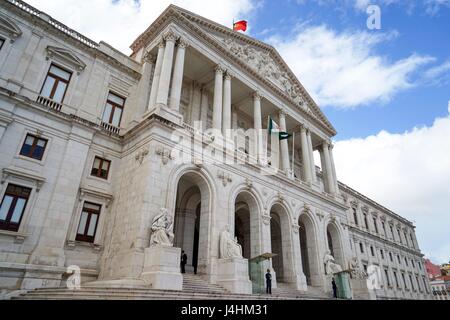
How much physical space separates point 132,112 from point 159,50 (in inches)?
191

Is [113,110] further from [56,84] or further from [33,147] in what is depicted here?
[33,147]

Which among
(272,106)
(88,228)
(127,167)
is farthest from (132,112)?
(272,106)

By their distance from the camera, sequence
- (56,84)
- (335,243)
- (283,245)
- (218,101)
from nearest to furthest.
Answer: (56,84)
(218,101)
(283,245)
(335,243)

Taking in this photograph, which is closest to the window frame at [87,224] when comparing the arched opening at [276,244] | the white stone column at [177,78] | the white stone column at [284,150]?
the white stone column at [177,78]

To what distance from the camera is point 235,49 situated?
25.1 m

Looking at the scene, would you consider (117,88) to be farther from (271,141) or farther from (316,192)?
(316,192)

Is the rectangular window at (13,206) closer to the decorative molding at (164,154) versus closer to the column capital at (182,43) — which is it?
the decorative molding at (164,154)

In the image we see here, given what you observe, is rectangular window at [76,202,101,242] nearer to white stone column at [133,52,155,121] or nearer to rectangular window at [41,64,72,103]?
white stone column at [133,52,155,121]

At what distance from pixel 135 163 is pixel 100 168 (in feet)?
8.81

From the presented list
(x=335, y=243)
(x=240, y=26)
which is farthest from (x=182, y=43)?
(x=335, y=243)

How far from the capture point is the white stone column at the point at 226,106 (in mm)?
21478

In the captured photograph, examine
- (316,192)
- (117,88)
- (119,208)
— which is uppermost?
(117,88)

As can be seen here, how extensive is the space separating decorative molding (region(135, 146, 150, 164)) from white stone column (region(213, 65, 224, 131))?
235 inches

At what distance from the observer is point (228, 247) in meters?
16.2
